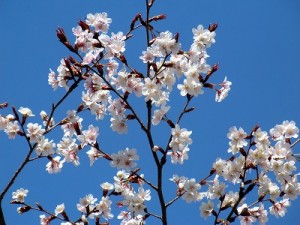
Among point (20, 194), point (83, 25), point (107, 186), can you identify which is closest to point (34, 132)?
point (20, 194)

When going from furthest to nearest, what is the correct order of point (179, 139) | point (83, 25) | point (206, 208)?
point (206, 208)
point (83, 25)
point (179, 139)

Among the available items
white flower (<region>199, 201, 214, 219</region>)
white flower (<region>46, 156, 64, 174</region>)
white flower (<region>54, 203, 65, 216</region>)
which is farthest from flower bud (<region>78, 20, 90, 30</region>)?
white flower (<region>199, 201, 214, 219</region>)

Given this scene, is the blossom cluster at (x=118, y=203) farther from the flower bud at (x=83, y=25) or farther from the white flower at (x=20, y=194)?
the flower bud at (x=83, y=25)

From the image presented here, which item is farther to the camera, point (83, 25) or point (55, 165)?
point (55, 165)

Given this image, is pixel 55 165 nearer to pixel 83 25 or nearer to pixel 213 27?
pixel 83 25

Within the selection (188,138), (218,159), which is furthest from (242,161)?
(188,138)

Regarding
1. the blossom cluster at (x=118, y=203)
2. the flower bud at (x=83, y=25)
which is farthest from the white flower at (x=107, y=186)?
the flower bud at (x=83, y=25)

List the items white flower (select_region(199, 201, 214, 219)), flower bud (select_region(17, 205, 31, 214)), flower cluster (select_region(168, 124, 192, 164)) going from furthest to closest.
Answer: flower bud (select_region(17, 205, 31, 214)), white flower (select_region(199, 201, 214, 219)), flower cluster (select_region(168, 124, 192, 164))

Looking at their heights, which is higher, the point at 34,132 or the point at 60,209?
the point at 34,132

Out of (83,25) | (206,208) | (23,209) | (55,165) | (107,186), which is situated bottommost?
(206,208)

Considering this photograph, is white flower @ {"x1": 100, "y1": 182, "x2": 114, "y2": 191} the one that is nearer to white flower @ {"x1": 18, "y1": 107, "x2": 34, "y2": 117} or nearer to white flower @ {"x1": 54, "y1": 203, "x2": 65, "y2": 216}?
white flower @ {"x1": 54, "y1": 203, "x2": 65, "y2": 216}

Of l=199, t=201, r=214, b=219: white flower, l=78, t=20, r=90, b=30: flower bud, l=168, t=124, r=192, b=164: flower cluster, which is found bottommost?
l=199, t=201, r=214, b=219: white flower

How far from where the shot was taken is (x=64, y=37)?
4055mm

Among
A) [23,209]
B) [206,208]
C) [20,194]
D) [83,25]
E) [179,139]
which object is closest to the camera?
[179,139]
